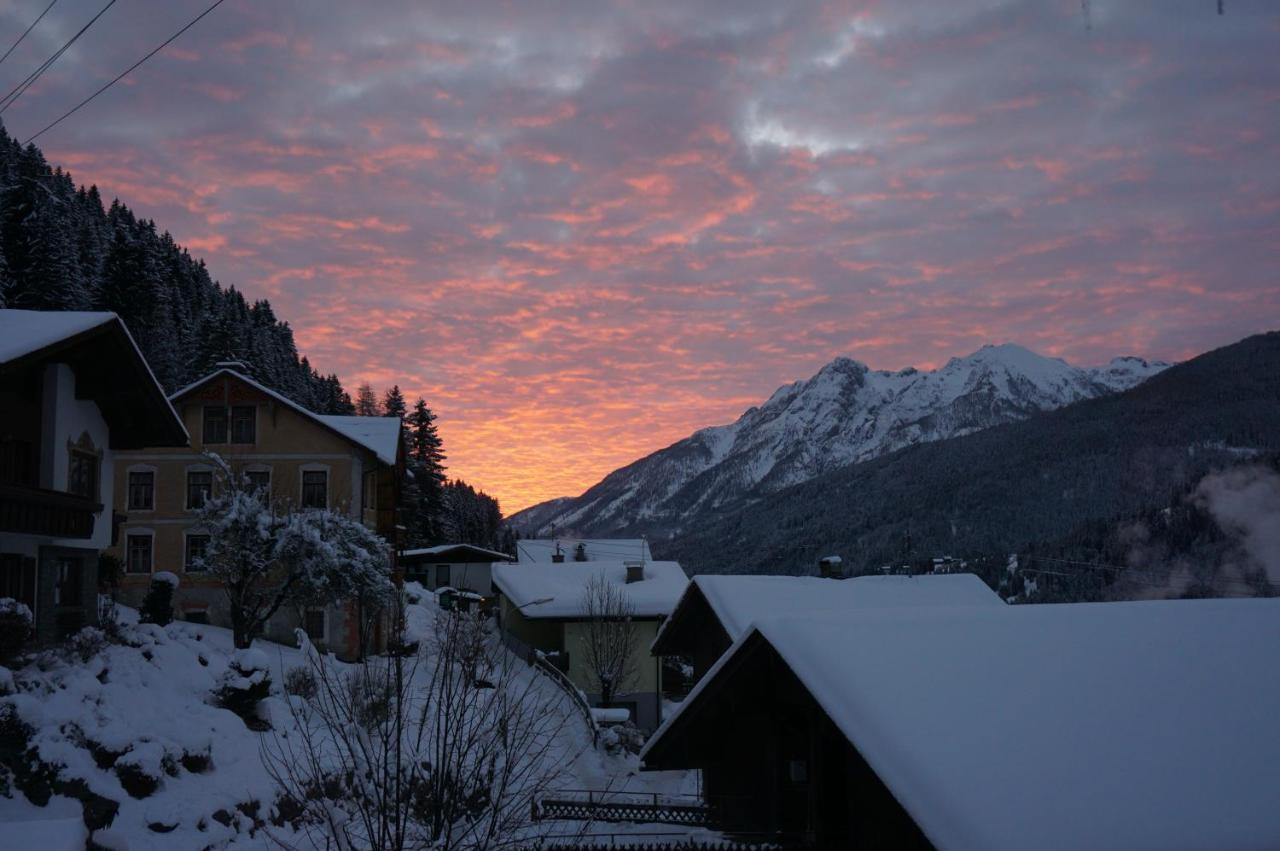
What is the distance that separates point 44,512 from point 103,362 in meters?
4.46

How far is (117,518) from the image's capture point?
2950cm

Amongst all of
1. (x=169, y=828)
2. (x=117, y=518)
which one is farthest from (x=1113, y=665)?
(x=117, y=518)

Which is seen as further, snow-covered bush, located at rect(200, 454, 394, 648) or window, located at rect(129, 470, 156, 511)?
window, located at rect(129, 470, 156, 511)

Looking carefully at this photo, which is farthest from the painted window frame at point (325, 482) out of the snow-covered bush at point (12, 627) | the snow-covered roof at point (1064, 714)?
the snow-covered roof at point (1064, 714)

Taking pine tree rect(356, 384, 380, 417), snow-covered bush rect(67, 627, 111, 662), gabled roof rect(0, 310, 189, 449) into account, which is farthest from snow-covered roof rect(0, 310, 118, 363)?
pine tree rect(356, 384, 380, 417)

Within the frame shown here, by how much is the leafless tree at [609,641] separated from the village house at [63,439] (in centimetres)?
2610

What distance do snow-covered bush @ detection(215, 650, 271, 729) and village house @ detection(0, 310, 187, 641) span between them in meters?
3.73

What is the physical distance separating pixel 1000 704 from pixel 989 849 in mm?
1940

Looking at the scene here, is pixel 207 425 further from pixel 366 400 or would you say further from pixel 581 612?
pixel 366 400

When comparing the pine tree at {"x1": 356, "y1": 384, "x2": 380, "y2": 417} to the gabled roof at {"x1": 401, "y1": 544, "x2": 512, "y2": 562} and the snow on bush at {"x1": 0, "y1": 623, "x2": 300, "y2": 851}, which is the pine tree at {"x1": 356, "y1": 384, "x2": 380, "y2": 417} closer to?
the gabled roof at {"x1": 401, "y1": 544, "x2": 512, "y2": 562}

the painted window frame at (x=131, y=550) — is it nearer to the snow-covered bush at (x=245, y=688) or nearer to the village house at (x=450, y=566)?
the snow-covered bush at (x=245, y=688)

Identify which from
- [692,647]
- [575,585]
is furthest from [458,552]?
[692,647]

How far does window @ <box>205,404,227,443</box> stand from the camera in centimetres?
4428

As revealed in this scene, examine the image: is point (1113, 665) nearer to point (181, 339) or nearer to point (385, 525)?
point (385, 525)
